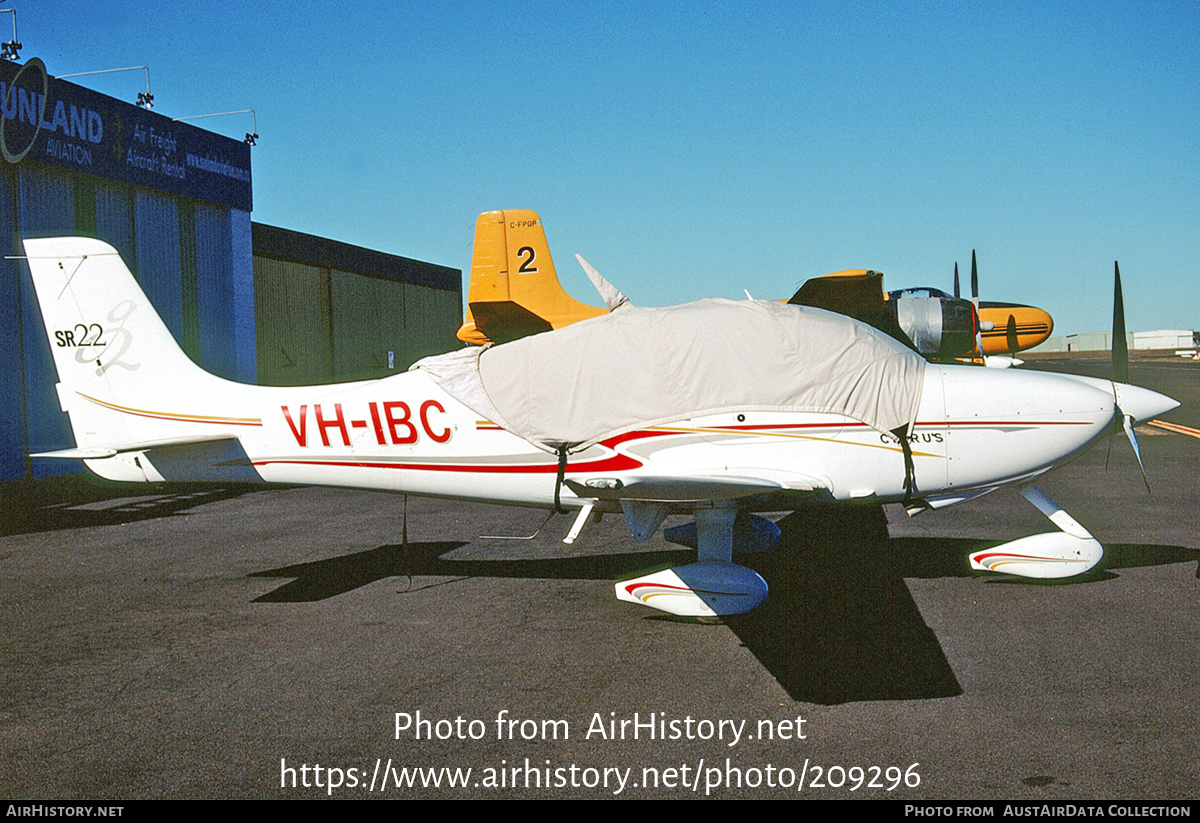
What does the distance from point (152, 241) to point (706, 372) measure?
693 inches

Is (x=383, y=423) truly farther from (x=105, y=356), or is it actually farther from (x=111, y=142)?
(x=111, y=142)

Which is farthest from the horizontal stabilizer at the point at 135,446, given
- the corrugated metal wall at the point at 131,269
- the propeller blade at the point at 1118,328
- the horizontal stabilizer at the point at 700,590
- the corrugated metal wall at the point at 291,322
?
the corrugated metal wall at the point at 291,322

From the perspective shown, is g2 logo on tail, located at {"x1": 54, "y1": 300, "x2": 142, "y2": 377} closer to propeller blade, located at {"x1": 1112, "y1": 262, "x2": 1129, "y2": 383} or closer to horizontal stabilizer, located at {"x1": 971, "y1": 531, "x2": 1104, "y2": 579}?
horizontal stabilizer, located at {"x1": 971, "y1": 531, "x2": 1104, "y2": 579}

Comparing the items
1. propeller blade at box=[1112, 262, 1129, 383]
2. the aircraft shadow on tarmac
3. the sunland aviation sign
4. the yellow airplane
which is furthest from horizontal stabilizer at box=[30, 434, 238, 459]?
the sunland aviation sign

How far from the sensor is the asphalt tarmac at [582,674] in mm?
3914

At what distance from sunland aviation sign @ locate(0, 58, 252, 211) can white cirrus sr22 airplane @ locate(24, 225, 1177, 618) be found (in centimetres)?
1242

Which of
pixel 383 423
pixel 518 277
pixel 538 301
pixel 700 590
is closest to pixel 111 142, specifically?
pixel 518 277

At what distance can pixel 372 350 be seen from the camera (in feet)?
116

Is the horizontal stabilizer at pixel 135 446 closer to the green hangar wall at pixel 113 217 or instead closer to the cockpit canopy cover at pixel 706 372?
the cockpit canopy cover at pixel 706 372

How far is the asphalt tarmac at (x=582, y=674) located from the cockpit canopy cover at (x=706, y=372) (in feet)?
4.62

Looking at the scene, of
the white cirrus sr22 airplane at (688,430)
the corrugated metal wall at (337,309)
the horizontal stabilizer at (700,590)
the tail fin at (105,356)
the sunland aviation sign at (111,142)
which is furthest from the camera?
the corrugated metal wall at (337,309)

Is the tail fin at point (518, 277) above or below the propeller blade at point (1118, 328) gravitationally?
above

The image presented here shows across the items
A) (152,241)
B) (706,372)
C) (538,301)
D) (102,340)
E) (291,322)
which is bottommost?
(706,372)

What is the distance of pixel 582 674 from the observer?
205 inches
